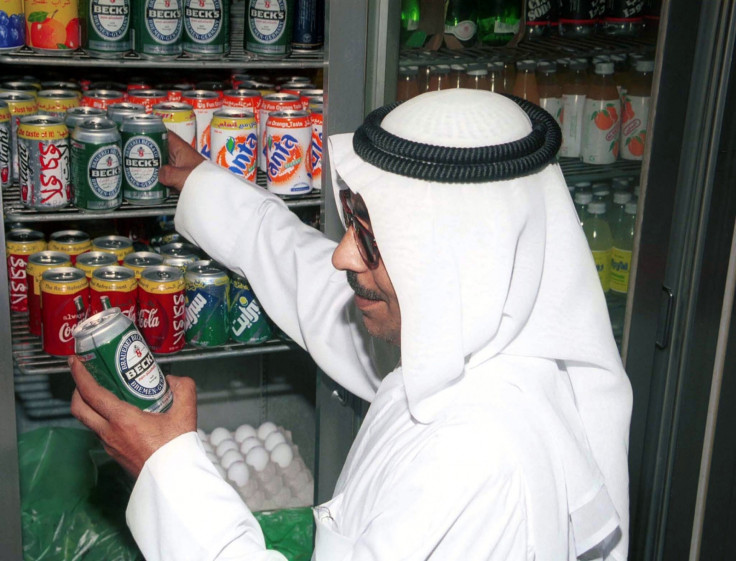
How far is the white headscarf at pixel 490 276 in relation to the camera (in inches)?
47.9

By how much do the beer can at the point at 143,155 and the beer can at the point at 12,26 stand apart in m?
0.23

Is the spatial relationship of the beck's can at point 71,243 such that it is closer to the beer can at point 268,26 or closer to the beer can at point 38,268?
the beer can at point 38,268

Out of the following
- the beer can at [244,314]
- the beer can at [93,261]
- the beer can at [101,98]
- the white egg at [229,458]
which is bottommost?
the white egg at [229,458]

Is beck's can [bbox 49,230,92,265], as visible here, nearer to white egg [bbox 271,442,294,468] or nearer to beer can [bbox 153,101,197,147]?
beer can [bbox 153,101,197,147]

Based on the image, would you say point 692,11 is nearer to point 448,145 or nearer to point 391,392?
point 448,145

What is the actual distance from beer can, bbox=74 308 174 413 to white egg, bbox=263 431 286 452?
44.7 inches

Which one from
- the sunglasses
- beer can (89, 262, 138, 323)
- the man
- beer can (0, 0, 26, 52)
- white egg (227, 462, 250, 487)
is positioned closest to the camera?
the man

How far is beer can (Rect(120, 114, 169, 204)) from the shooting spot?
5.81 feet

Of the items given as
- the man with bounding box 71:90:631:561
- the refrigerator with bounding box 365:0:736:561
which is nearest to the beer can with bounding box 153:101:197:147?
the refrigerator with bounding box 365:0:736:561

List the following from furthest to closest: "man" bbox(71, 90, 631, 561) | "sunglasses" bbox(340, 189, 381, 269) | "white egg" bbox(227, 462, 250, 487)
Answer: "white egg" bbox(227, 462, 250, 487) < "sunglasses" bbox(340, 189, 381, 269) < "man" bbox(71, 90, 631, 561)

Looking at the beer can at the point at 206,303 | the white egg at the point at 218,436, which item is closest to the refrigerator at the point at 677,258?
the beer can at the point at 206,303

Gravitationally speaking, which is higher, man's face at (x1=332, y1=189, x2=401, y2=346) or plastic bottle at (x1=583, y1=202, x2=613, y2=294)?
man's face at (x1=332, y1=189, x2=401, y2=346)

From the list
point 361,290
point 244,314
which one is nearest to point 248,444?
point 244,314

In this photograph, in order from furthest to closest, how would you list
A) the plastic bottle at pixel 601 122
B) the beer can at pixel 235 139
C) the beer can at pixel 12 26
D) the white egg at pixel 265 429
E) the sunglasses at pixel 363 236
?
the white egg at pixel 265 429 → the plastic bottle at pixel 601 122 → the beer can at pixel 235 139 → the beer can at pixel 12 26 → the sunglasses at pixel 363 236
